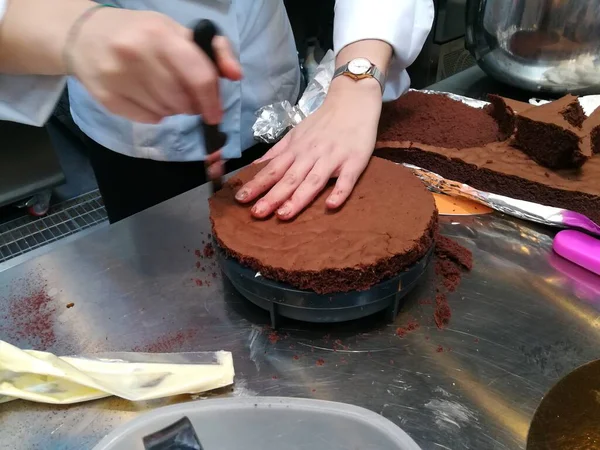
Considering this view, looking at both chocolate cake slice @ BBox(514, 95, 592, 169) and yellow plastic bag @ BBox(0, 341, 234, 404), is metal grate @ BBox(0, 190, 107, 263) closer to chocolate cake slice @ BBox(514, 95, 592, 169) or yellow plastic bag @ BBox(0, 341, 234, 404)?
yellow plastic bag @ BBox(0, 341, 234, 404)

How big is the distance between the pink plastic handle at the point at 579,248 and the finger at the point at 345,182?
0.35 metres

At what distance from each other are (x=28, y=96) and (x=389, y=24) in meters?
0.66

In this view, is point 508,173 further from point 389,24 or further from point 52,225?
point 52,225

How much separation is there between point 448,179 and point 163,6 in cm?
63

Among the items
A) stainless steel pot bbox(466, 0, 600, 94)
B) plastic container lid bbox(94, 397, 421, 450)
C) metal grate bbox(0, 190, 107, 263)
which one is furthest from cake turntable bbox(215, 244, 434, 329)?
metal grate bbox(0, 190, 107, 263)

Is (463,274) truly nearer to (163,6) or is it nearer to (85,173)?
(163,6)

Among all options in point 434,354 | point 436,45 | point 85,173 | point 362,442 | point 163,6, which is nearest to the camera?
point 362,442

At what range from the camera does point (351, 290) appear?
70 centimetres

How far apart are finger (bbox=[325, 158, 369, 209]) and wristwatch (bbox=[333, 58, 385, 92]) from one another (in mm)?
194

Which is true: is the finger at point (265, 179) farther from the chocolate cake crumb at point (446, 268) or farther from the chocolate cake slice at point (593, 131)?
the chocolate cake slice at point (593, 131)

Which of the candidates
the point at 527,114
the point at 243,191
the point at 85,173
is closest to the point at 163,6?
the point at 243,191

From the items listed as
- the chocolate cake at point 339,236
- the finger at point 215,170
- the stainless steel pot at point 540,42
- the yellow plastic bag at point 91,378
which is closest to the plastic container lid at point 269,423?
the yellow plastic bag at point 91,378

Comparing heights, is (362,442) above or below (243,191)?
below

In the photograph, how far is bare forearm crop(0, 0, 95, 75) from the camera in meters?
0.62
